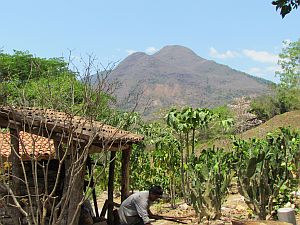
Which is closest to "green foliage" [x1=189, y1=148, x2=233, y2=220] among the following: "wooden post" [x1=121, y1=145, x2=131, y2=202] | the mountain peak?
"wooden post" [x1=121, y1=145, x2=131, y2=202]

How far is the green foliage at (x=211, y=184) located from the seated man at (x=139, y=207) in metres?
1.91

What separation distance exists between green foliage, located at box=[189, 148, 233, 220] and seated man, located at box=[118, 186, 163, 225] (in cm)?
191

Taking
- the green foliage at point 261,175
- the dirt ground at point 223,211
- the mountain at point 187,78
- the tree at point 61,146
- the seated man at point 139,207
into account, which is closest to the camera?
the tree at point 61,146

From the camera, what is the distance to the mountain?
107500 millimetres

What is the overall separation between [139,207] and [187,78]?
129 metres

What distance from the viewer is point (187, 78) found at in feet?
441

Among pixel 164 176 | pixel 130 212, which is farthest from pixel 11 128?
pixel 164 176

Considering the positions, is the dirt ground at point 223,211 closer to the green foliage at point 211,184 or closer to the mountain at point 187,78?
the green foliage at point 211,184

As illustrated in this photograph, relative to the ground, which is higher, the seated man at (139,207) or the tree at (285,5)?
the tree at (285,5)

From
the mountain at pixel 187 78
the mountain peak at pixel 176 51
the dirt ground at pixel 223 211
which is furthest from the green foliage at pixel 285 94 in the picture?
the mountain peak at pixel 176 51

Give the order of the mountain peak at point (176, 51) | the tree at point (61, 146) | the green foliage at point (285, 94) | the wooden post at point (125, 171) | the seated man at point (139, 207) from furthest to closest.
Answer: the mountain peak at point (176, 51) → the green foliage at point (285, 94) → the wooden post at point (125, 171) → the seated man at point (139, 207) → the tree at point (61, 146)

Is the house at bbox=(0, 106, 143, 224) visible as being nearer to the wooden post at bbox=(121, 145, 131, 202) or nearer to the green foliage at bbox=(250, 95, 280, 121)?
the wooden post at bbox=(121, 145, 131, 202)

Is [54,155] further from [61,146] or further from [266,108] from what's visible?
[266,108]

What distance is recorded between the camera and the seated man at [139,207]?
20.0 feet
